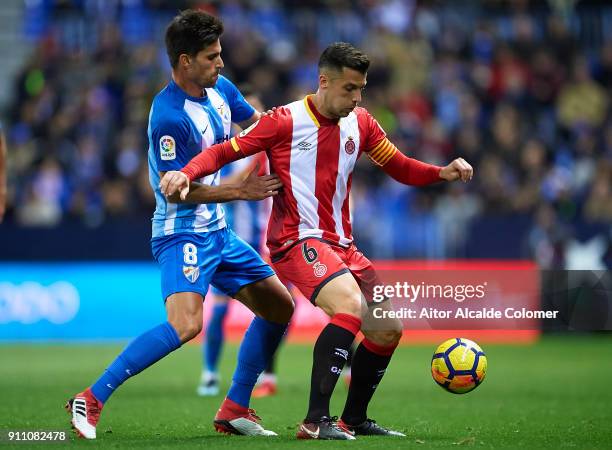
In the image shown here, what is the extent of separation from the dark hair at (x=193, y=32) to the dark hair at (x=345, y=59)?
71 cm

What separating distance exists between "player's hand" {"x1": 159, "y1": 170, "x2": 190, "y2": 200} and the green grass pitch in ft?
4.62

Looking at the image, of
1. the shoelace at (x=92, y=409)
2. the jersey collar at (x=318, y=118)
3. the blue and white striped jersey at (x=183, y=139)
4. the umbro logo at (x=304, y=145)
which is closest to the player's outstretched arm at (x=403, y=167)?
the jersey collar at (x=318, y=118)

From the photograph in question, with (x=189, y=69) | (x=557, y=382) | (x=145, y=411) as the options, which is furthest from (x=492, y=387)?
(x=189, y=69)

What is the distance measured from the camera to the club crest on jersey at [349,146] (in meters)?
6.62

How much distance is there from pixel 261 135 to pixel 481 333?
9.47 m

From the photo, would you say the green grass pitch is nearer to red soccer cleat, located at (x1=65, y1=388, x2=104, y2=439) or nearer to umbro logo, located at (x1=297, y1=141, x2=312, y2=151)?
red soccer cleat, located at (x1=65, y1=388, x2=104, y2=439)

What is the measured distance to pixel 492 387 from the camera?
10227mm

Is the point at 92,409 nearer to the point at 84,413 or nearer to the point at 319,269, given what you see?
the point at 84,413

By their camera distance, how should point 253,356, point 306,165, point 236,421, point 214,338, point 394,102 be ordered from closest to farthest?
1. point 306,165
2. point 236,421
3. point 253,356
4. point 214,338
5. point 394,102

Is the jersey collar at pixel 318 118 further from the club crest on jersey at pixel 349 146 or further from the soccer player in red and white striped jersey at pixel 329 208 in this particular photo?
the club crest on jersey at pixel 349 146

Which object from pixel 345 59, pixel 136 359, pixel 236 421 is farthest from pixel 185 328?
pixel 345 59

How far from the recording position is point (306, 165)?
6547 millimetres

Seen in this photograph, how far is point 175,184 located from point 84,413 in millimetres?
1465

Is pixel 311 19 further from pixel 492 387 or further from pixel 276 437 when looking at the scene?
pixel 276 437
